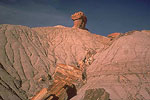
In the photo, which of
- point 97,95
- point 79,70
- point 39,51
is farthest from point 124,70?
point 39,51

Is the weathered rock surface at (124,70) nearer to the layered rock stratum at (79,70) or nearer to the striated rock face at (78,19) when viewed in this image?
the layered rock stratum at (79,70)

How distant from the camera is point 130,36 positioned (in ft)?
53.4

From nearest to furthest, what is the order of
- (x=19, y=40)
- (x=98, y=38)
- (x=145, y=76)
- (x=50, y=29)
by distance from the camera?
(x=145, y=76) < (x=19, y=40) < (x=98, y=38) < (x=50, y=29)

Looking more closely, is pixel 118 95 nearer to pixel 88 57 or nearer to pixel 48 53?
pixel 88 57

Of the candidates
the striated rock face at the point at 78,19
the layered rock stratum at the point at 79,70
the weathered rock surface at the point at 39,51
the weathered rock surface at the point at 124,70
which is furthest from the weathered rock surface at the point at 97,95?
the striated rock face at the point at 78,19

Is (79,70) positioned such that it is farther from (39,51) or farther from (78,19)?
(78,19)

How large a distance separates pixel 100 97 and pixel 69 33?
34.7m

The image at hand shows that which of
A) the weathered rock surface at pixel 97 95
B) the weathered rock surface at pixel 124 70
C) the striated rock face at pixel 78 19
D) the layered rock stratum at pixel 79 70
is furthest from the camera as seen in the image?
the striated rock face at pixel 78 19

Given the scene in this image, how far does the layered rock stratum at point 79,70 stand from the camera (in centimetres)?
1043

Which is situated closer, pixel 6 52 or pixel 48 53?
pixel 6 52

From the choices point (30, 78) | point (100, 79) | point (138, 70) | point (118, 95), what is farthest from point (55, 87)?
point (30, 78)

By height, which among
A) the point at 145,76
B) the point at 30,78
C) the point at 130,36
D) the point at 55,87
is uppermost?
the point at 130,36

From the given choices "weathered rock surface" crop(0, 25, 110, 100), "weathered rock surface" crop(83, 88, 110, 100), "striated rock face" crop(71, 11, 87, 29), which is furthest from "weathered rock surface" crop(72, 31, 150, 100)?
"striated rock face" crop(71, 11, 87, 29)

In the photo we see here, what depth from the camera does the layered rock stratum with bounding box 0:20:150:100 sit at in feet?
34.2
